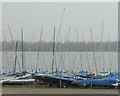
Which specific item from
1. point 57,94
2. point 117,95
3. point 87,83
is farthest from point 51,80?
point 117,95

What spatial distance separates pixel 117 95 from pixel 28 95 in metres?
3.93

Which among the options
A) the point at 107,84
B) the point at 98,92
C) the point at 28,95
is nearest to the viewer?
the point at 28,95

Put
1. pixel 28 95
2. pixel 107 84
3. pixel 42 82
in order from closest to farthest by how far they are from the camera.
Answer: pixel 28 95 → pixel 107 84 → pixel 42 82

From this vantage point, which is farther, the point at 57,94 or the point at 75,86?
the point at 75,86

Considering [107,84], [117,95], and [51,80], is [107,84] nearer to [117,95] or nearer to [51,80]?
[117,95]

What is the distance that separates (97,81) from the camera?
12281 millimetres

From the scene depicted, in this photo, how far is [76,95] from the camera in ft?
30.9

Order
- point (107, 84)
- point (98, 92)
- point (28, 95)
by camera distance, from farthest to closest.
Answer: point (107, 84) < point (98, 92) < point (28, 95)

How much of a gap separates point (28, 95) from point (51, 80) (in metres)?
3.34

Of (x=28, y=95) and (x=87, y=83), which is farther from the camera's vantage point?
(x=87, y=83)

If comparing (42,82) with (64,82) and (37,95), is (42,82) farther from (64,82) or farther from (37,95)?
(37,95)

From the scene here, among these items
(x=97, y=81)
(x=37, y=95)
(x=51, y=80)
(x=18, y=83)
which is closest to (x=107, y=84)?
(x=97, y=81)

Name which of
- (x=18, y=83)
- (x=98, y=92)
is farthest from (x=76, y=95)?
(x=18, y=83)

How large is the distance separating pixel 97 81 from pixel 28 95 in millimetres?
4546
